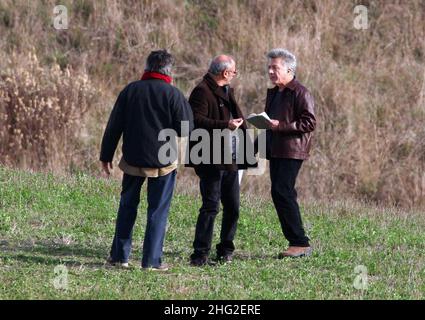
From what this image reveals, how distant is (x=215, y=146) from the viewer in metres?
8.93

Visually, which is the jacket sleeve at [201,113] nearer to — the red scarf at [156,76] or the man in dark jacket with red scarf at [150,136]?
the man in dark jacket with red scarf at [150,136]

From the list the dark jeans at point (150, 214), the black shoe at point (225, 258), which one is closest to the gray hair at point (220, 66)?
the dark jeans at point (150, 214)

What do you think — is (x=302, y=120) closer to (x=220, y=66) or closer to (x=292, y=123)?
(x=292, y=123)

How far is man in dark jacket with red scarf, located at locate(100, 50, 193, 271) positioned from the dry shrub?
6.35 m

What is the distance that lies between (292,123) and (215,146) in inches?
32.1

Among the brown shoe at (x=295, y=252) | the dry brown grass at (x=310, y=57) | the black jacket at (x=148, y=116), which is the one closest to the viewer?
the black jacket at (x=148, y=116)

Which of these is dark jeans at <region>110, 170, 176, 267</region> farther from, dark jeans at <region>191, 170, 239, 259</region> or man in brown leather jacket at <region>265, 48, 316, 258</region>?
man in brown leather jacket at <region>265, 48, 316, 258</region>

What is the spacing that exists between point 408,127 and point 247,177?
9.12 ft

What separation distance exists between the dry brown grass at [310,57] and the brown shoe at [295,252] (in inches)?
230

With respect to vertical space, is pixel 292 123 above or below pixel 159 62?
below

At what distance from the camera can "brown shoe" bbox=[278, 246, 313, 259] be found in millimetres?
9508

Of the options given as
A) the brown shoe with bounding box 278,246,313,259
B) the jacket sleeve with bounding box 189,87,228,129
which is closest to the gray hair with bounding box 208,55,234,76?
the jacket sleeve with bounding box 189,87,228,129

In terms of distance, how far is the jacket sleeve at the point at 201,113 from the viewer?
8.88 metres

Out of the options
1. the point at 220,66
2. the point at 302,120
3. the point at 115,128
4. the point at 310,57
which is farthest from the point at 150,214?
the point at 310,57
